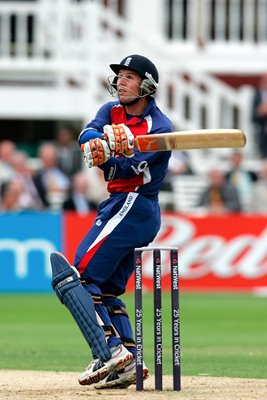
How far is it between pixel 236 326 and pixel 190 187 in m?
6.95

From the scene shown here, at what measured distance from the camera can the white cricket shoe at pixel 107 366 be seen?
875cm

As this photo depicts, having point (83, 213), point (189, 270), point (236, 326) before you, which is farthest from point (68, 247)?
point (236, 326)

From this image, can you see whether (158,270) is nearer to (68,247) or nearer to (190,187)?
(68,247)

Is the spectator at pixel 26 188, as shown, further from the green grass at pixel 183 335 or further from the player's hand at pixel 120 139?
the player's hand at pixel 120 139

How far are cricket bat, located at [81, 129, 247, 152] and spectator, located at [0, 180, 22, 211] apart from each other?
35.2 ft

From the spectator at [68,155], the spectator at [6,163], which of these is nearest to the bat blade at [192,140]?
the spectator at [6,163]

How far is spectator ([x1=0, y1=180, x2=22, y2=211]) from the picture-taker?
19094 mm

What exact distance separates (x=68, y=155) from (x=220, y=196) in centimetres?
263

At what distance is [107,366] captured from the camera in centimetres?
873

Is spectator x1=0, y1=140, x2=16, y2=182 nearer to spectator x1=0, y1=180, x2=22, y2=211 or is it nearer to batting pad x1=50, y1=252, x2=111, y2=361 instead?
spectator x1=0, y1=180, x2=22, y2=211

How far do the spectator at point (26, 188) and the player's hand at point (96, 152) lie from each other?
11034 mm

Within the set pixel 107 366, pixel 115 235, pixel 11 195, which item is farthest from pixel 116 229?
pixel 11 195

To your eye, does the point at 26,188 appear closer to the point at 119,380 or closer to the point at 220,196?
the point at 220,196

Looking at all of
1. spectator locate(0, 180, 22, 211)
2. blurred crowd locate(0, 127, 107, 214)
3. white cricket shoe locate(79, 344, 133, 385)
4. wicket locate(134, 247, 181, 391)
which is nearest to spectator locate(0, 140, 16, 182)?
blurred crowd locate(0, 127, 107, 214)
